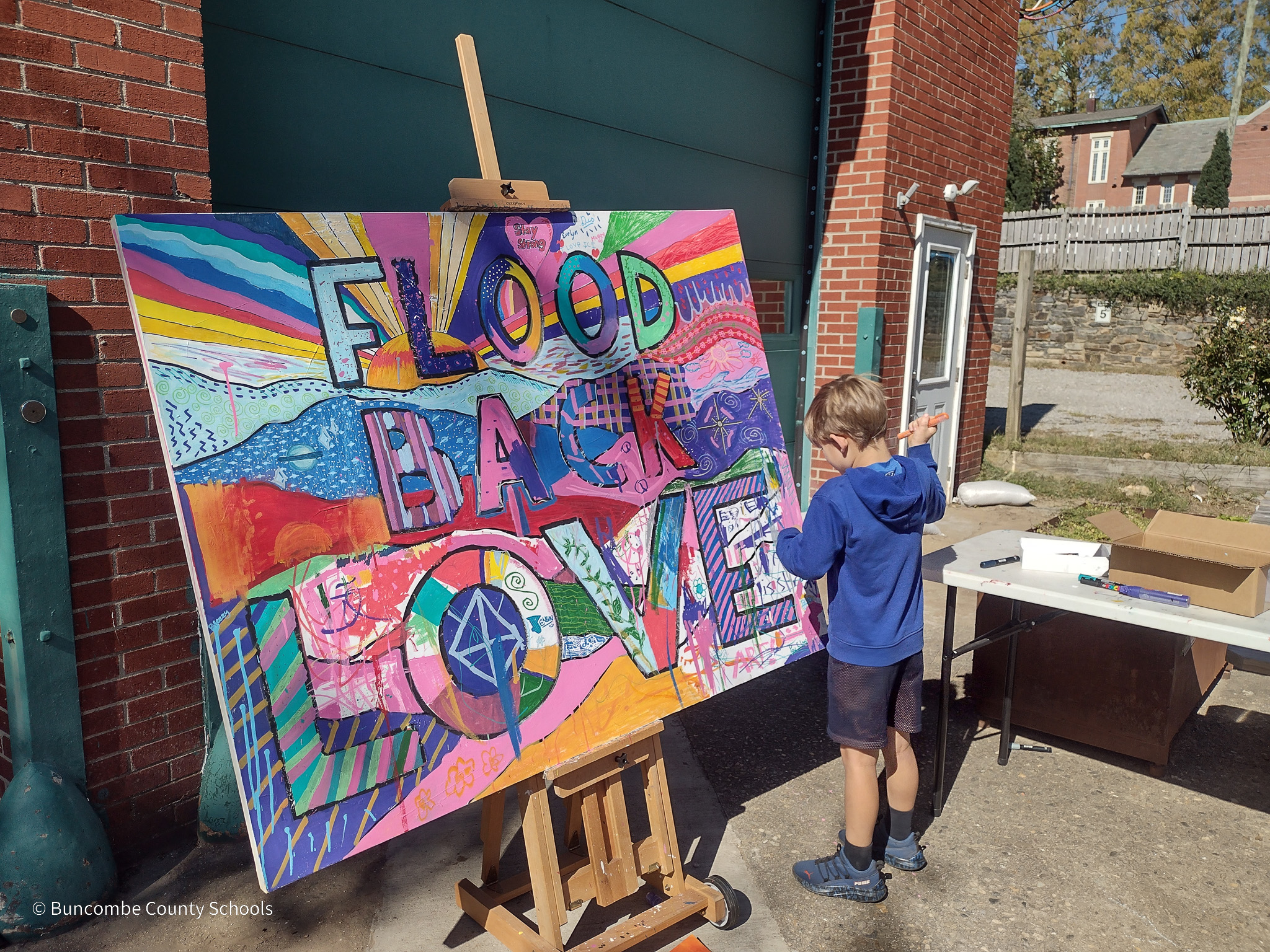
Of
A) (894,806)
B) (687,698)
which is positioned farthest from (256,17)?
(894,806)

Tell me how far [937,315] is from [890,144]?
1825 millimetres

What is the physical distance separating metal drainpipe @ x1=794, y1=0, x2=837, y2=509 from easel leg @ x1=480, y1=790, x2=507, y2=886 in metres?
4.42

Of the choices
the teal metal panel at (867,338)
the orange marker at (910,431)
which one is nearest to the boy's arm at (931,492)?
the orange marker at (910,431)

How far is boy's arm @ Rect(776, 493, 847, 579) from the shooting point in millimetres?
2633

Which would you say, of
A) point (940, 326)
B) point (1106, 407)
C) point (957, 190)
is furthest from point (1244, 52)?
point (940, 326)

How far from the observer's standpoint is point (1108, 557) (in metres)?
3.27

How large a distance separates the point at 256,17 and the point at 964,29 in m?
6.10

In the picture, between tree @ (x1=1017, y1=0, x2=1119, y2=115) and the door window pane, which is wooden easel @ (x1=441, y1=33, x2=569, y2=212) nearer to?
the door window pane

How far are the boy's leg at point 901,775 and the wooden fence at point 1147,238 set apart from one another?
1935 centimetres

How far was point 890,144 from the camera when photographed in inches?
250

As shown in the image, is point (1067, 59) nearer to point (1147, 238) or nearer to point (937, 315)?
point (1147, 238)

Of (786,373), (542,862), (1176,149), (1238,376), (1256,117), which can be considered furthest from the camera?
(1256,117)

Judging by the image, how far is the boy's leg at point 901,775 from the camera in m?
2.85

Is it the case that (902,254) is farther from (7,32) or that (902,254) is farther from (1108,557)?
(7,32)
